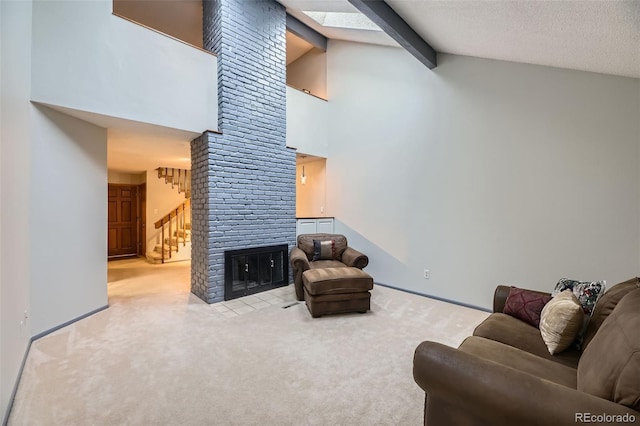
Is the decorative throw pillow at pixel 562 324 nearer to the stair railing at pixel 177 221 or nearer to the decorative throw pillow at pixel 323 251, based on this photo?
the decorative throw pillow at pixel 323 251

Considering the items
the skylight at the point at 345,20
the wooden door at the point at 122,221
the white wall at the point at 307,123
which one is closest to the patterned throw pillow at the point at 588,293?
the skylight at the point at 345,20

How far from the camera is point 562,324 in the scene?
1642 mm

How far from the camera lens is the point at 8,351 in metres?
1.83

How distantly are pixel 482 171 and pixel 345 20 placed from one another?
3048 millimetres

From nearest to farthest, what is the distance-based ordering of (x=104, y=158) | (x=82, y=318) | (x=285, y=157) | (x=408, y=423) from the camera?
(x=408, y=423) → (x=82, y=318) → (x=104, y=158) → (x=285, y=157)

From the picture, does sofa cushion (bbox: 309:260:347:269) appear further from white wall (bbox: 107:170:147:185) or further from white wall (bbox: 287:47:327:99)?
white wall (bbox: 107:170:147:185)

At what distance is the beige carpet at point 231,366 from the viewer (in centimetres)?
175

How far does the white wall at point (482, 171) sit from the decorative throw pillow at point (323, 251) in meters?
0.65

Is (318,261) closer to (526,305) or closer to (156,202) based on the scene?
(526,305)

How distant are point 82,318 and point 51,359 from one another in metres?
0.98

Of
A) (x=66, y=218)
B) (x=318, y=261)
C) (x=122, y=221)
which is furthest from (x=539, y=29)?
(x=122, y=221)

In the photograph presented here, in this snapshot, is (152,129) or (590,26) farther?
(152,129)

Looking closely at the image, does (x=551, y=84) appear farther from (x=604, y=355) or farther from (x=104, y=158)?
(x=104, y=158)

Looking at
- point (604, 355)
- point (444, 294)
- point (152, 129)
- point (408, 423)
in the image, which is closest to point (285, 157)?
point (152, 129)
